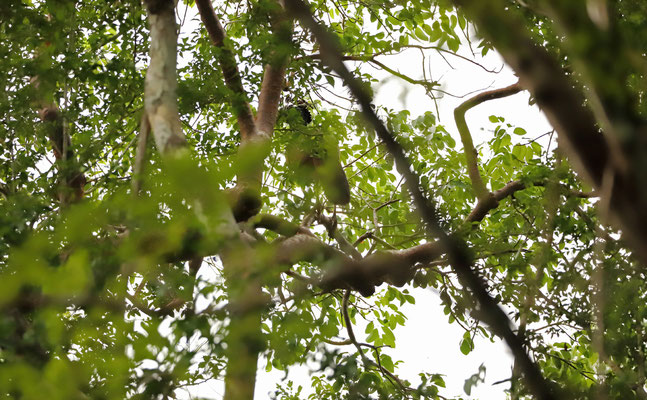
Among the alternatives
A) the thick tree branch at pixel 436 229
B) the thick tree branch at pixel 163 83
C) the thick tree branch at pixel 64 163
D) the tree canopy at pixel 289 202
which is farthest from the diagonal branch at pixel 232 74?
the thick tree branch at pixel 436 229

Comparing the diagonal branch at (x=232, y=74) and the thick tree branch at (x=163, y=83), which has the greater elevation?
the diagonal branch at (x=232, y=74)

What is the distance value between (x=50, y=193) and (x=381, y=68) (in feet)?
7.29

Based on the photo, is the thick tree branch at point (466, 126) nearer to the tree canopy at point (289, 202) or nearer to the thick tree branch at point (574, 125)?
the tree canopy at point (289, 202)

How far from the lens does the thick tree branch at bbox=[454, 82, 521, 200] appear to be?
11.8 ft

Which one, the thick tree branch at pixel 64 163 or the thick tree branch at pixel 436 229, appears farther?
the thick tree branch at pixel 64 163

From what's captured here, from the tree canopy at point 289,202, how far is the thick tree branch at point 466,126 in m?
0.01

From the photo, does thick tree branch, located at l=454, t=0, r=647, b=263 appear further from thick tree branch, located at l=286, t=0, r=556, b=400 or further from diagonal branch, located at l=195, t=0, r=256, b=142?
diagonal branch, located at l=195, t=0, r=256, b=142

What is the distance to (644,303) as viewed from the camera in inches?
102

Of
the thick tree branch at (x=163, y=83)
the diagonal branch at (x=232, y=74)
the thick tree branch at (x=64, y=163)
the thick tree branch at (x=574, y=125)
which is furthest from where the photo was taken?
the diagonal branch at (x=232, y=74)

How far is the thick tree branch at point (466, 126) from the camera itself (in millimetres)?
3588

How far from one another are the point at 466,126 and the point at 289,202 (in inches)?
75.2

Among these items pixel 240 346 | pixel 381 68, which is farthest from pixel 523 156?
pixel 240 346

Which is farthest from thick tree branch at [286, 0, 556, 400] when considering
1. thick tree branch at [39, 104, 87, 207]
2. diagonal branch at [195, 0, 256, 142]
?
diagonal branch at [195, 0, 256, 142]

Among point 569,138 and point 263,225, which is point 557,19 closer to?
point 569,138
